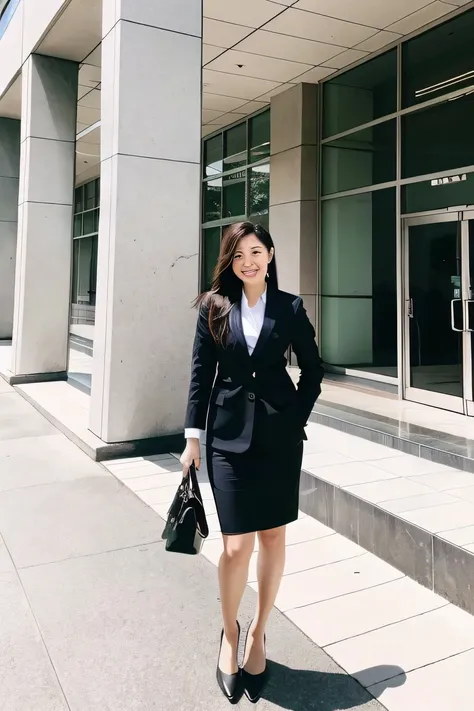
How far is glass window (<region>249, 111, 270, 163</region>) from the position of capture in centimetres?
1219

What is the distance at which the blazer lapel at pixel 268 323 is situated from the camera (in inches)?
96.1

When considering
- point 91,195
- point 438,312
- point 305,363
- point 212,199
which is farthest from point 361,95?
point 91,195

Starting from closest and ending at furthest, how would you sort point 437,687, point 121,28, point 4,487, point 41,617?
point 437,687
point 41,617
point 4,487
point 121,28

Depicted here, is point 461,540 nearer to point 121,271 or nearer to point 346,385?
point 121,271

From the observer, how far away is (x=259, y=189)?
12508 millimetres

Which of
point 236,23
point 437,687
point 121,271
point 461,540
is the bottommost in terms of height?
point 437,687

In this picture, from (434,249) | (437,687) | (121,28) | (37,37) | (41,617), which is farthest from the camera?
(37,37)

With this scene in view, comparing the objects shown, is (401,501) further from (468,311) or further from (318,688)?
(468,311)

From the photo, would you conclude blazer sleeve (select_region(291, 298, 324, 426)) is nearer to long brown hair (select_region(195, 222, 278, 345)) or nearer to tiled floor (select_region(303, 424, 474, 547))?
long brown hair (select_region(195, 222, 278, 345))

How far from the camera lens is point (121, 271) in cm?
588

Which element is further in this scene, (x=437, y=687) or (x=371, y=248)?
(x=371, y=248)

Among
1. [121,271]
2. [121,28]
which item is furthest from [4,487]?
[121,28]

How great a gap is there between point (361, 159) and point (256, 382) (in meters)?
8.37

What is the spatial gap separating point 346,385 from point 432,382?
167 cm
